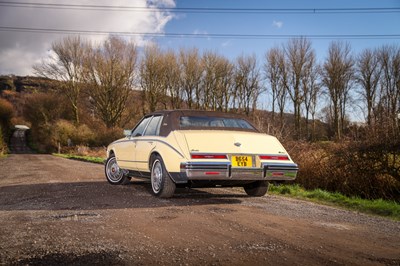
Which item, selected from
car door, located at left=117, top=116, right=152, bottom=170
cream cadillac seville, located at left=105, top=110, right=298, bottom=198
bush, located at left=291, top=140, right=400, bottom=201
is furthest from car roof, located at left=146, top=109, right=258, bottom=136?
bush, located at left=291, top=140, right=400, bottom=201

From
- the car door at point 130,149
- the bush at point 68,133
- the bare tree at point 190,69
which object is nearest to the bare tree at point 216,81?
the bare tree at point 190,69

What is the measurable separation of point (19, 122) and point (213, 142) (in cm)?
7434

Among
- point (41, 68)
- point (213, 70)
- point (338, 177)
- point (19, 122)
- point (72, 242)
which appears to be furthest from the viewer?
point (19, 122)

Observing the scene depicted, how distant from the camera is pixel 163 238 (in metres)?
3.68

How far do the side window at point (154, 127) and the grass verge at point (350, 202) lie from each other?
3.27 m

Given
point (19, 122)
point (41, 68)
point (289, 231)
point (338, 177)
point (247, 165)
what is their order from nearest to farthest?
point (289, 231)
point (247, 165)
point (338, 177)
point (41, 68)
point (19, 122)

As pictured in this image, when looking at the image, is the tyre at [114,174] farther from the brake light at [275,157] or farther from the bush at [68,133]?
A: the bush at [68,133]

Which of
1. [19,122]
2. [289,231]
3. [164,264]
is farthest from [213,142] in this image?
[19,122]

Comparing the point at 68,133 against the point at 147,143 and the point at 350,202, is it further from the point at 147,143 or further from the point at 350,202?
the point at 350,202

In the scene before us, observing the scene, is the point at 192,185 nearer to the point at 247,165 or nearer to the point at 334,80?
the point at 247,165

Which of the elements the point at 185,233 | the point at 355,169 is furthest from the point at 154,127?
the point at 355,169

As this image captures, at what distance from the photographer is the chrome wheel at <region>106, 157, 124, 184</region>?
864 cm

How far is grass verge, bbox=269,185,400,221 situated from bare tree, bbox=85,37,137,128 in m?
33.0

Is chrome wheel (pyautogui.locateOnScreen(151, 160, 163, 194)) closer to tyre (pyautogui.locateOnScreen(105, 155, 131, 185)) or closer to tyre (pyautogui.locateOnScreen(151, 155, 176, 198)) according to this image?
tyre (pyautogui.locateOnScreen(151, 155, 176, 198))
